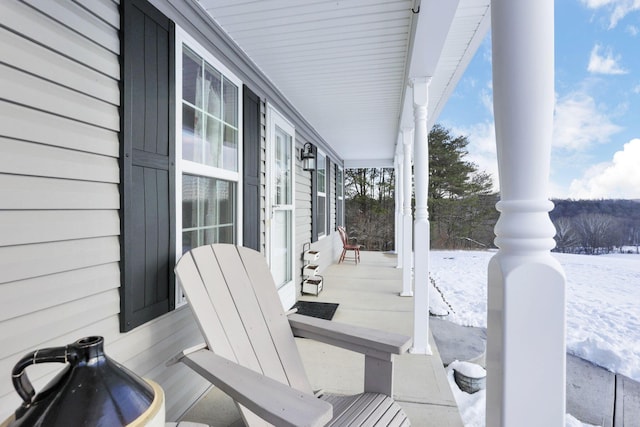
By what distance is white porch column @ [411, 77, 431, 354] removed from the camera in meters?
2.71

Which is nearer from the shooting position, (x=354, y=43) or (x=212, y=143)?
(x=212, y=143)

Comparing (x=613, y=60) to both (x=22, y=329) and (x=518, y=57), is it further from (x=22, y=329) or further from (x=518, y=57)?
(x=22, y=329)

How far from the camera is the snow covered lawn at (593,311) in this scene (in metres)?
2.59

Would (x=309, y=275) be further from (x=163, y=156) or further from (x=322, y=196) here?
(x=163, y=156)

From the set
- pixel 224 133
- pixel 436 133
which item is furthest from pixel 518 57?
pixel 436 133

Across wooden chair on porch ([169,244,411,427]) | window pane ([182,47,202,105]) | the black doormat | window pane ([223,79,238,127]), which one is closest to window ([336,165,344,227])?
the black doormat

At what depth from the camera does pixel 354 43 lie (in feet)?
8.00

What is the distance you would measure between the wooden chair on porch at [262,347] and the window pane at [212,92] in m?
1.03

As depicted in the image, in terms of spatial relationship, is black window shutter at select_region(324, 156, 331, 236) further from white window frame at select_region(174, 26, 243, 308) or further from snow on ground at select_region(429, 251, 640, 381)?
white window frame at select_region(174, 26, 243, 308)

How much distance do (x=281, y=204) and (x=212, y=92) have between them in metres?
1.74

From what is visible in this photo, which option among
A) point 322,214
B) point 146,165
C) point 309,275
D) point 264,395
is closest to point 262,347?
point 264,395

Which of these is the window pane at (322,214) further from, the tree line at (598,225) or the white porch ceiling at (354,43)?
the tree line at (598,225)

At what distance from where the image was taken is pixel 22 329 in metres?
1.08

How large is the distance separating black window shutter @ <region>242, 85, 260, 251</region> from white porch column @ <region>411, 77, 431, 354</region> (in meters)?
1.43
